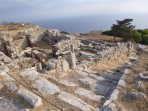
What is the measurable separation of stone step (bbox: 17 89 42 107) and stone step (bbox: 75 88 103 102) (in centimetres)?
250

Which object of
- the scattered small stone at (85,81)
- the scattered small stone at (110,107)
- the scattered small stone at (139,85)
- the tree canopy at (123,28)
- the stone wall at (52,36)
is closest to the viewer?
the scattered small stone at (110,107)

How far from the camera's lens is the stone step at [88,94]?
11665 mm

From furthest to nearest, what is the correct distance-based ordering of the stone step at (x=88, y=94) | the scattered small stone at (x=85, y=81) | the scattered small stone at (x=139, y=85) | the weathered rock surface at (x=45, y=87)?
the scattered small stone at (x=85, y=81)
the scattered small stone at (x=139, y=85)
the stone step at (x=88, y=94)
the weathered rock surface at (x=45, y=87)

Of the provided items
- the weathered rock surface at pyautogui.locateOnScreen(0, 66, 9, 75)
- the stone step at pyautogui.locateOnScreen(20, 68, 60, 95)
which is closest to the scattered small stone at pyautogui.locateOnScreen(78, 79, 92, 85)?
the stone step at pyautogui.locateOnScreen(20, 68, 60, 95)

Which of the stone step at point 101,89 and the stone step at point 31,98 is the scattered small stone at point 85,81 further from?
the stone step at point 31,98

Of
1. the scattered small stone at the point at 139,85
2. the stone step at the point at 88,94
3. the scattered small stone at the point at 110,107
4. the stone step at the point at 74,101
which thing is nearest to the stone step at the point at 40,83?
the stone step at the point at 74,101

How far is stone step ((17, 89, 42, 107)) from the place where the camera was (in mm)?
10164

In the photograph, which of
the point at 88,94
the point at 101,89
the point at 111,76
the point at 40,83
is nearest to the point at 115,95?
the point at 88,94

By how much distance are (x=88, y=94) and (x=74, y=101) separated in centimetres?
147

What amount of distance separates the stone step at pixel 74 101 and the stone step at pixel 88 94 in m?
0.69

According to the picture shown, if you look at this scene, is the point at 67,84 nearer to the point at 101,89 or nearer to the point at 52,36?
the point at 101,89

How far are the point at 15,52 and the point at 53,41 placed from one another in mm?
7780

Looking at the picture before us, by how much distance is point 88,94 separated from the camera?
12.2 m

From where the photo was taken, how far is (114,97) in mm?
11242
